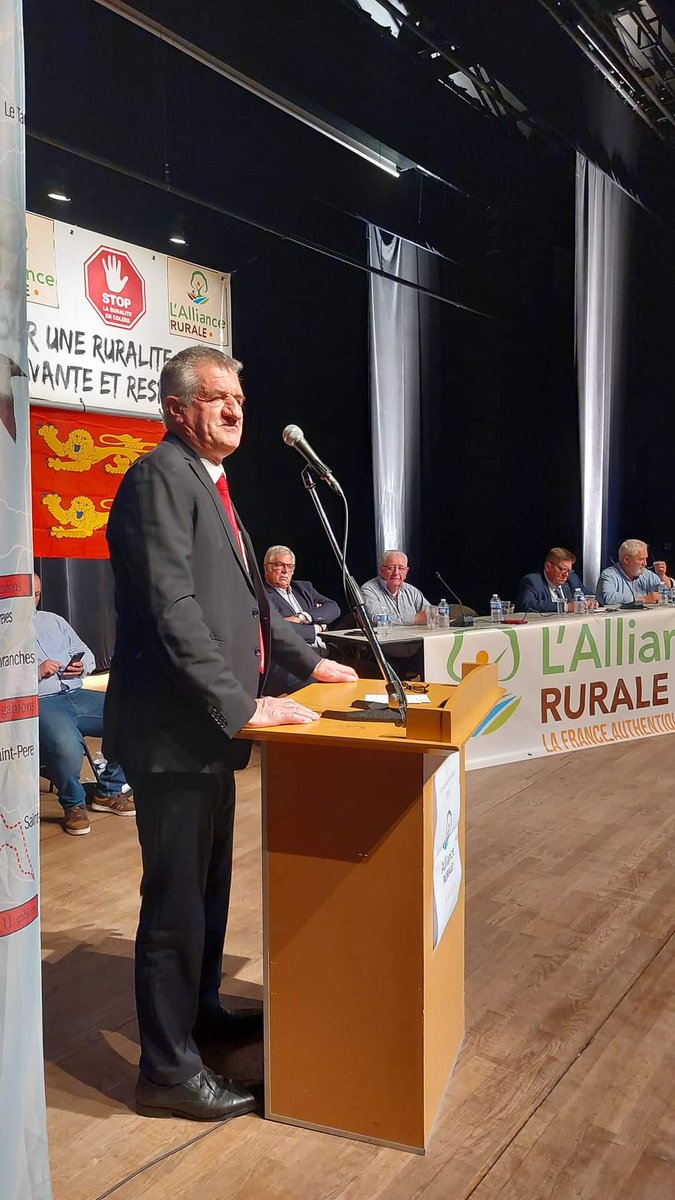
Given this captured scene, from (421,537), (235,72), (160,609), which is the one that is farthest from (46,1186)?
(421,537)

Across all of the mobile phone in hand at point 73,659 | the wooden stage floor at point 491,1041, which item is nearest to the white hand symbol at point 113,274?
the mobile phone in hand at point 73,659

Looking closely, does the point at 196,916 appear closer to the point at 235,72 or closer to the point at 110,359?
the point at 110,359

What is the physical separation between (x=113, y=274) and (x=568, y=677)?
337 cm

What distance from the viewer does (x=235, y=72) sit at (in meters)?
4.23

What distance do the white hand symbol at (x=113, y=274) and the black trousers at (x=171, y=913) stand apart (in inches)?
154

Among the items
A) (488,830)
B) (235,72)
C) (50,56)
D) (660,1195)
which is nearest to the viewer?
(660,1195)

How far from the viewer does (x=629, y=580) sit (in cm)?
584

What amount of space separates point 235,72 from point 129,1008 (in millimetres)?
4244

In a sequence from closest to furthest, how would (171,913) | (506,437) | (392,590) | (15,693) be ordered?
1. (15,693)
2. (171,913)
3. (392,590)
4. (506,437)

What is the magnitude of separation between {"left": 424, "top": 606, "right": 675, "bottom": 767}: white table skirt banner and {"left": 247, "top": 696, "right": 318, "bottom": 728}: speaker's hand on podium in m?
2.44

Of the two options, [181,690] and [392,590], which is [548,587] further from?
[181,690]

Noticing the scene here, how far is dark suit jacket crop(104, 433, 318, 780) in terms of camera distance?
1.47m

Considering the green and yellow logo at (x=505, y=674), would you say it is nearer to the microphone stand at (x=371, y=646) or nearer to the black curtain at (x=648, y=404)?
the microphone stand at (x=371, y=646)

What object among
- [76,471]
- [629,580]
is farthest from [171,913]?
[629,580]
